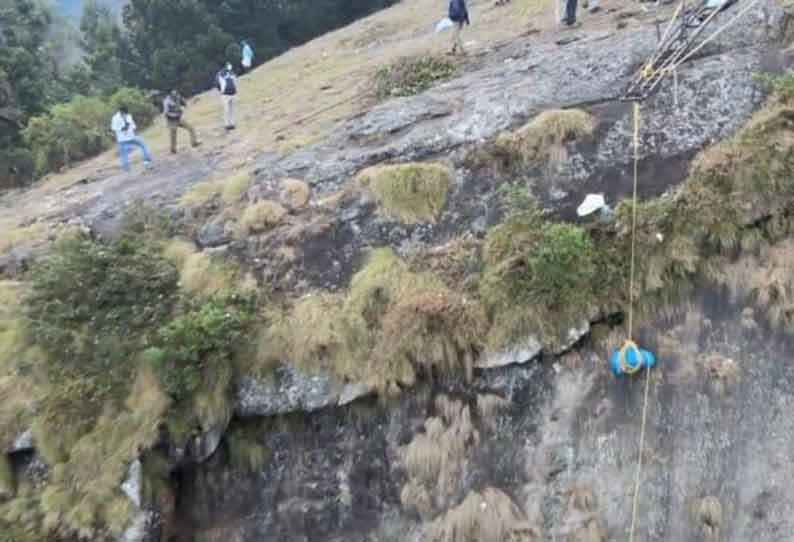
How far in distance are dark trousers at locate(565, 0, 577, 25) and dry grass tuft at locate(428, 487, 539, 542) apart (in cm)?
984

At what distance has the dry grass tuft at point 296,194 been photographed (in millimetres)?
9758

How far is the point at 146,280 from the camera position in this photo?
851cm

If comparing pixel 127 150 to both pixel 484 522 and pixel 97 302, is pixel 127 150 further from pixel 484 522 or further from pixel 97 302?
pixel 484 522

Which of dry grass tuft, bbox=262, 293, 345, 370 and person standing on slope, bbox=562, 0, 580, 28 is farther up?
person standing on slope, bbox=562, 0, 580, 28

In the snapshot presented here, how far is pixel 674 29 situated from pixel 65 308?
928 centimetres

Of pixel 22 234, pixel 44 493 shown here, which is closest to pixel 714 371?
pixel 44 493

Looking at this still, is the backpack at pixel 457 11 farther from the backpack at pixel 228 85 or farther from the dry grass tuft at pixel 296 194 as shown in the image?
the dry grass tuft at pixel 296 194

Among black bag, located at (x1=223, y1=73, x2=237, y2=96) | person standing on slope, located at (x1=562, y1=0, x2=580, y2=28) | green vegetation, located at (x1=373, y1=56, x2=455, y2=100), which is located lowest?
green vegetation, located at (x1=373, y1=56, x2=455, y2=100)


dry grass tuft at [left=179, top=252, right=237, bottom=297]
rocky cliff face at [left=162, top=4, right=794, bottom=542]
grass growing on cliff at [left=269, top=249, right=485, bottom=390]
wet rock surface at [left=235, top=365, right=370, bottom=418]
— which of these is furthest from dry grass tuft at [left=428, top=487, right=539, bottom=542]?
dry grass tuft at [left=179, top=252, right=237, bottom=297]

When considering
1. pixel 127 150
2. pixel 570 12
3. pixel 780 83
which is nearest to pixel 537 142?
pixel 780 83

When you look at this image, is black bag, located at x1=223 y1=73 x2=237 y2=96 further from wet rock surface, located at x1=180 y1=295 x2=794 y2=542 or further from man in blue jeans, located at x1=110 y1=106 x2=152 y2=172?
wet rock surface, located at x1=180 y1=295 x2=794 y2=542

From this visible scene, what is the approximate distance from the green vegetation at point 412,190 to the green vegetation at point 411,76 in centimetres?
387

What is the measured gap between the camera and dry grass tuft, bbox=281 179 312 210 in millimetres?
9758

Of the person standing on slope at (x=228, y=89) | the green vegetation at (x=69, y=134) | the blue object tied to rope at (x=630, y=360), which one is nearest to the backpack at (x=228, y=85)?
the person standing on slope at (x=228, y=89)
